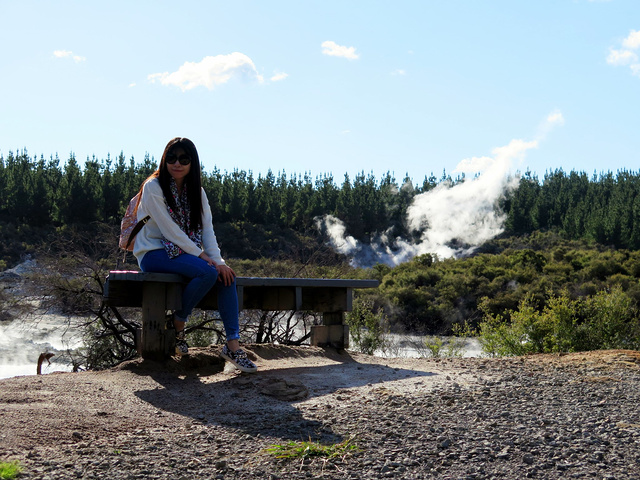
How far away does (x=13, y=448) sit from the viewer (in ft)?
10.1

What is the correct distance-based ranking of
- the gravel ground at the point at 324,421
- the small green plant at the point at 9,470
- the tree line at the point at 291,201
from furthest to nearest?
the tree line at the point at 291,201
the gravel ground at the point at 324,421
the small green plant at the point at 9,470

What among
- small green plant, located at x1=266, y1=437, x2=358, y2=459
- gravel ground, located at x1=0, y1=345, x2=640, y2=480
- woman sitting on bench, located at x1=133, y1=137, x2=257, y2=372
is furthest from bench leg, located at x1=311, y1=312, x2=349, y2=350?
small green plant, located at x1=266, y1=437, x2=358, y2=459

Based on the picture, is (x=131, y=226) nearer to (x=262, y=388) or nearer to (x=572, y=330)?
(x=262, y=388)

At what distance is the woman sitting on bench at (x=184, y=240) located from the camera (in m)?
4.92

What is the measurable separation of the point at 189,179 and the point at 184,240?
0.49m

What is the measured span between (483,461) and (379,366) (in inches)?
107

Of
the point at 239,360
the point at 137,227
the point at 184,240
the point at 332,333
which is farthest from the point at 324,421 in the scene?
the point at 332,333

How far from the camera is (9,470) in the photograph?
8.90 feet

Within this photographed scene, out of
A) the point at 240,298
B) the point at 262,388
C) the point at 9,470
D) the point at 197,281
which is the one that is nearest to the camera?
the point at 9,470

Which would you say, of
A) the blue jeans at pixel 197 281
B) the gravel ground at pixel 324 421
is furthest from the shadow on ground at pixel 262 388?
the blue jeans at pixel 197 281

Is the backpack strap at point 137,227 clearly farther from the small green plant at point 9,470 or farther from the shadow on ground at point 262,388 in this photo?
the small green plant at point 9,470

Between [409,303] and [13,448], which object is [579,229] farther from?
[13,448]

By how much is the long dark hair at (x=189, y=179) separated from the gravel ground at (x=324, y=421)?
1.12m

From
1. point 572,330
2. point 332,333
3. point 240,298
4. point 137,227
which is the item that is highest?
point 137,227
